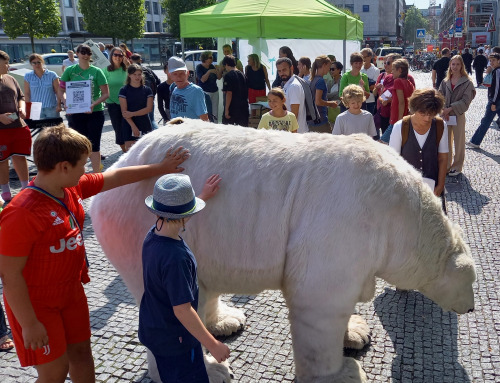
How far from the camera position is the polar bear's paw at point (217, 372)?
309cm

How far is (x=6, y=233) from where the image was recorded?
2256mm

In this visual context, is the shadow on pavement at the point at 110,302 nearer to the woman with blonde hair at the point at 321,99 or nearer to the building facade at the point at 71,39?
the woman with blonde hair at the point at 321,99

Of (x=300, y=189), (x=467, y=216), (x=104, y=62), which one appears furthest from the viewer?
(x=104, y=62)

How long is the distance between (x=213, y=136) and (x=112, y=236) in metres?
0.90

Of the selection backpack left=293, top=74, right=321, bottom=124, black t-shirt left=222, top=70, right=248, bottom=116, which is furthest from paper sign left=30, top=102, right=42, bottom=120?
backpack left=293, top=74, right=321, bottom=124

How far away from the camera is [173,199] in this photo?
2.22 meters

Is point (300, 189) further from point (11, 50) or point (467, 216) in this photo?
point (11, 50)

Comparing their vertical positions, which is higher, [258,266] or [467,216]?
[258,266]

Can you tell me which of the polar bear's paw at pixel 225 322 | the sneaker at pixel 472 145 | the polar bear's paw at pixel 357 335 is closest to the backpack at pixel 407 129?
the polar bear's paw at pixel 357 335

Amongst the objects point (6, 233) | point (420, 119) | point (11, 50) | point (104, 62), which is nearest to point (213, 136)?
point (6, 233)

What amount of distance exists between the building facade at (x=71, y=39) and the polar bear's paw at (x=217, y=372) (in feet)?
159

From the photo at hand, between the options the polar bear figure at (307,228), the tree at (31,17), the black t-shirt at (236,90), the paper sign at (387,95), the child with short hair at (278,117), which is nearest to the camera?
the polar bear figure at (307,228)

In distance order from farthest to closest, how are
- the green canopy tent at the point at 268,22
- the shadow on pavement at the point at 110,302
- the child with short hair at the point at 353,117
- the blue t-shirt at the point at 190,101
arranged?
1. the green canopy tent at the point at 268,22
2. the blue t-shirt at the point at 190,101
3. the child with short hair at the point at 353,117
4. the shadow on pavement at the point at 110,302

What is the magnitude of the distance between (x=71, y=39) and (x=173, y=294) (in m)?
52.2
